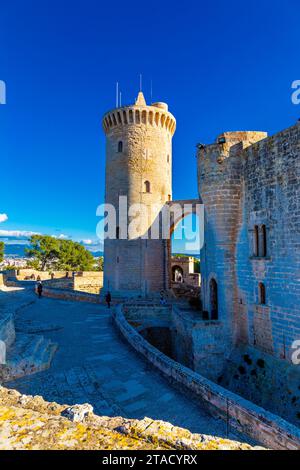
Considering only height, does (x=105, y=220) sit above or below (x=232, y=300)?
above

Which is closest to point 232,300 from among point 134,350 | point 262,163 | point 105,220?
point 134,350

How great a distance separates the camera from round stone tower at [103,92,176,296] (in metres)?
21.9

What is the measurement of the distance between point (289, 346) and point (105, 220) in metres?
16.1

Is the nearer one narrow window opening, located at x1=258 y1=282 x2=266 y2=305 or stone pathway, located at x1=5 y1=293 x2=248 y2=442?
stone pathway, located at x1=5 y1=293 x2=248 y2=442

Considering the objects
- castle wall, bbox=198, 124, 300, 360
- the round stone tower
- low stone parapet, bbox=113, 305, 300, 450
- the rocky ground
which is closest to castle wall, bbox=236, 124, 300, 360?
castle wall, bbox=198, 124, 300, 360

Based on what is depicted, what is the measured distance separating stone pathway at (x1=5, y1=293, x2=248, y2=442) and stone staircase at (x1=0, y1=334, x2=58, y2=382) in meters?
0.19

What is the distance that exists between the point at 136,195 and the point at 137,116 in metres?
6.05

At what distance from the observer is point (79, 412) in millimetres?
4125

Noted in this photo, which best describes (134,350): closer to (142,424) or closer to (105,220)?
(142,424)

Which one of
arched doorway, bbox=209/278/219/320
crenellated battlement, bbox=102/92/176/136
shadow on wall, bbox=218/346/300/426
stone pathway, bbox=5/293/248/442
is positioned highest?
crenellated battlement, bbox=102/92/176/136

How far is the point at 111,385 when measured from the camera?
24.2 ft

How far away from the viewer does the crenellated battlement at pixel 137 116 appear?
22.2 meters

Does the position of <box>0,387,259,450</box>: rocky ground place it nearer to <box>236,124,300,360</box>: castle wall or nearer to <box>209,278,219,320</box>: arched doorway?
<box>236,124,300,360</box>: castle wall

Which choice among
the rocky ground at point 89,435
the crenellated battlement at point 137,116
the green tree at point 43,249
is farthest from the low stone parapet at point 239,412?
the green tree at point 43,249
